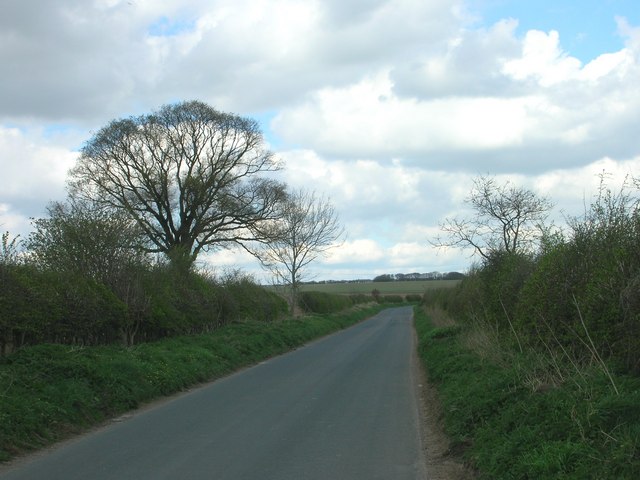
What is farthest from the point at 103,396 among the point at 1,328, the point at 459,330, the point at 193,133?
the point at 193,133

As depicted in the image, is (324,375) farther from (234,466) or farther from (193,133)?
(193,133)

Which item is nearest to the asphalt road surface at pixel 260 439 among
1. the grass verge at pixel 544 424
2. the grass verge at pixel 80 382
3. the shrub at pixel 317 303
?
the grass verge at pixel 80 382

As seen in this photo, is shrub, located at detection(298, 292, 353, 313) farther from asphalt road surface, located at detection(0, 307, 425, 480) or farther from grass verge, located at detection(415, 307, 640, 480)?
grass verge, located at detection(415, 307, 640, 480)

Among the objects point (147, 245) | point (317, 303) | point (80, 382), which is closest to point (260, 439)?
point (80, 382)

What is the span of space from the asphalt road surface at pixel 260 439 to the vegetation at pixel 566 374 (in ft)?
3.72

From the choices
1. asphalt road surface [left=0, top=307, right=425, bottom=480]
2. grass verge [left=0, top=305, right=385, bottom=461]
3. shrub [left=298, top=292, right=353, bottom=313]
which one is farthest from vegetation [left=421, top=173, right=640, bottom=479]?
shrub [left=298, top=292, right=353, bottom=313]

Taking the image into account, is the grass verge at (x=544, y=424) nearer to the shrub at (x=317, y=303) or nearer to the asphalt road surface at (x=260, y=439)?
the asphalt road surface at (x=260, y=439)

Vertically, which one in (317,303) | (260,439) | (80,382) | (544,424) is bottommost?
(260,439)

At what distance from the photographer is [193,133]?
38594mm

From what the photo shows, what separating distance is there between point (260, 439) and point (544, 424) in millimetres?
4187

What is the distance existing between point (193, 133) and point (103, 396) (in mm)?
28278

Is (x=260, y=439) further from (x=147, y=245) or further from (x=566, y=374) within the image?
(x=147, y=245)

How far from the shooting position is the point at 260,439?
30.8 ft

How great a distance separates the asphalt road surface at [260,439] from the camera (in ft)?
25.2
